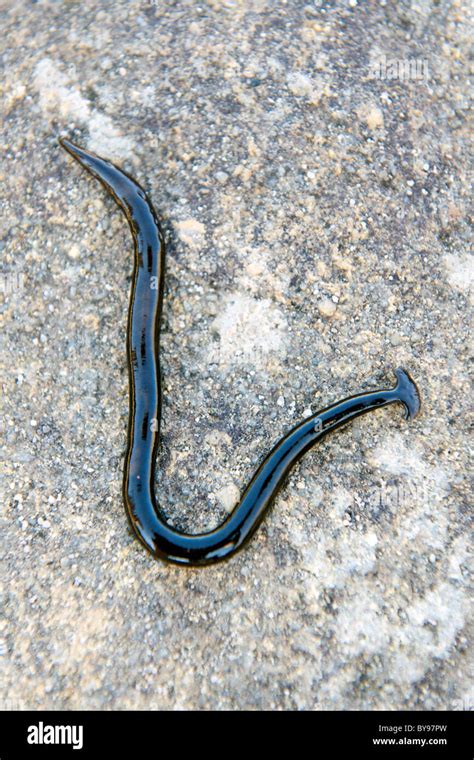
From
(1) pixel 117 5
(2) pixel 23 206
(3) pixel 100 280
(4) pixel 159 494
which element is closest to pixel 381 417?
(4) pixel 159 494

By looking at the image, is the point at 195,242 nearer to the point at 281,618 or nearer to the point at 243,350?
the point at 243,350

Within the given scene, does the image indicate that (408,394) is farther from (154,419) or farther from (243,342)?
(154,419)

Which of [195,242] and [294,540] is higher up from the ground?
[195,242]

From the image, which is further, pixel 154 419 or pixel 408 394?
pixel 408 394

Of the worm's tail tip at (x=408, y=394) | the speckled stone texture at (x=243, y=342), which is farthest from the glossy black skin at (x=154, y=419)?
the speckled stone texture at (x=243, y=342)

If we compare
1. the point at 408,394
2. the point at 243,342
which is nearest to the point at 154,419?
the point at 243,342

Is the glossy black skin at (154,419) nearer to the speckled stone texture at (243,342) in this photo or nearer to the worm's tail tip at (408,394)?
the worm's tail tip at (408,394)
